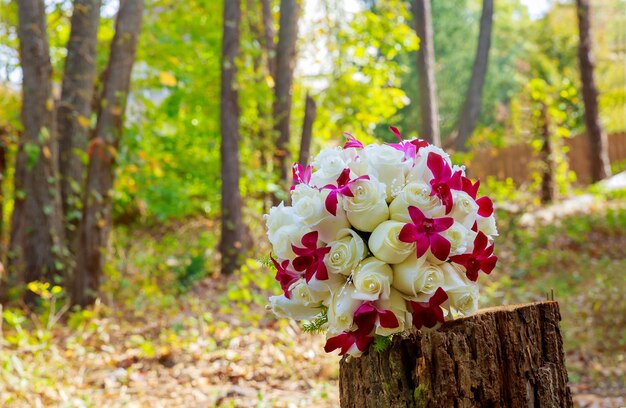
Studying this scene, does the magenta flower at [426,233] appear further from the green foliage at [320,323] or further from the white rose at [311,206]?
the green foliage at [320,323]

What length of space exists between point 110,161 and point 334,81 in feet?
13.0

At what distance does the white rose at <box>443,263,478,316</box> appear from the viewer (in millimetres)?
2275

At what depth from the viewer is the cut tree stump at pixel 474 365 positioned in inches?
88.8

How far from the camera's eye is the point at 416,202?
2260 millimetres

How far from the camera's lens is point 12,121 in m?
8.45

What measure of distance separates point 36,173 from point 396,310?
18.8 feet

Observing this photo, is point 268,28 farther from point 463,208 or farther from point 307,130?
point 463,208

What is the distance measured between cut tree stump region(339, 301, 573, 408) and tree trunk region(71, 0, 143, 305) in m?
5.32

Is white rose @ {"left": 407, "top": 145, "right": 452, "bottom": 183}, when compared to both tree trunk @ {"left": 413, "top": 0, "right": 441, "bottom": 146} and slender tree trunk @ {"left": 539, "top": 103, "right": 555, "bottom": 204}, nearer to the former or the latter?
tree trunk @ {"left": 413, "top": 0, "right": 441, "bottom": 146}

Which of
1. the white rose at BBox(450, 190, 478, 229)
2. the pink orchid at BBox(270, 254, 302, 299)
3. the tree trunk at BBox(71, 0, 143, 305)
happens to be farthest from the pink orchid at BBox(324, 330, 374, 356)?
the tree trunk at BBox(71, 0, 143, 305)

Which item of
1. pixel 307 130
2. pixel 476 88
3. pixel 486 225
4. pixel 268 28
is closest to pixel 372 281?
pixel 486 225

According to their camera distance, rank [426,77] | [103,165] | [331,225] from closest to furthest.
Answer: [331,225] → [103,165] → [426,77]

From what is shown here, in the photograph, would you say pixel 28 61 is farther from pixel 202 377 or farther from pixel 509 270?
pixel 509 270

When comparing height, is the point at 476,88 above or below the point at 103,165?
above
